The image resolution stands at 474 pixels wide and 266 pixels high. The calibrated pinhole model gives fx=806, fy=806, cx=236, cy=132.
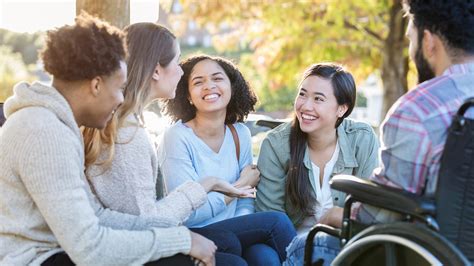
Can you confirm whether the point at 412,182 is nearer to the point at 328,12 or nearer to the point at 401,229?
the point at 401,229

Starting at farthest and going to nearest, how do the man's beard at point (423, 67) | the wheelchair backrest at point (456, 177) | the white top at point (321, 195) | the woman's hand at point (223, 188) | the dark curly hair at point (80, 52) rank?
1. the white top at point (321, 195)
2. the woman's hand at point (223, 188)
3. the man's beard at point (423, 67)
4. the dark curly hair at point (80, 52)
5. the wheelchair backrest at point (456, 177)

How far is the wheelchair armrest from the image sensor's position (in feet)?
7.64

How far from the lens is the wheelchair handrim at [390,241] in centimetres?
226

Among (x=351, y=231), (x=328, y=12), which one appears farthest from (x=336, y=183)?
(x=328, y=12)

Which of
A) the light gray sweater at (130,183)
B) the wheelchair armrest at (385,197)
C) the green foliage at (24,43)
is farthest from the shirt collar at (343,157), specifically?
the green foliage at (24,43)

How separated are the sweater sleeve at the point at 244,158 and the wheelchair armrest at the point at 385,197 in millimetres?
1274

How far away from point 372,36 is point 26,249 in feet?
32.7

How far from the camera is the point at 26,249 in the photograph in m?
2.45

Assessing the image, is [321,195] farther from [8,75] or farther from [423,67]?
[8,75]

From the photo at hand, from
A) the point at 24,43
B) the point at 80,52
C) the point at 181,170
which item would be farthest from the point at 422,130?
the point at 24,43

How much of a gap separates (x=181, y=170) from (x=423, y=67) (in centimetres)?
137

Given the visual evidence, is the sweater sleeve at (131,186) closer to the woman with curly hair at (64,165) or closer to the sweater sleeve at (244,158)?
the woman with curly hair at (64,165)

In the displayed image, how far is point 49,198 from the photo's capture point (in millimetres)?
2312

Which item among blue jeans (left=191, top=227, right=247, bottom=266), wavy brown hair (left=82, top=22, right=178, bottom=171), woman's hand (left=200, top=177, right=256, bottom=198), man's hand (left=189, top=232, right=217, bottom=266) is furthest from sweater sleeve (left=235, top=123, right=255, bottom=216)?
man's hand (left=189, top=232, right=217, bottom=266)
